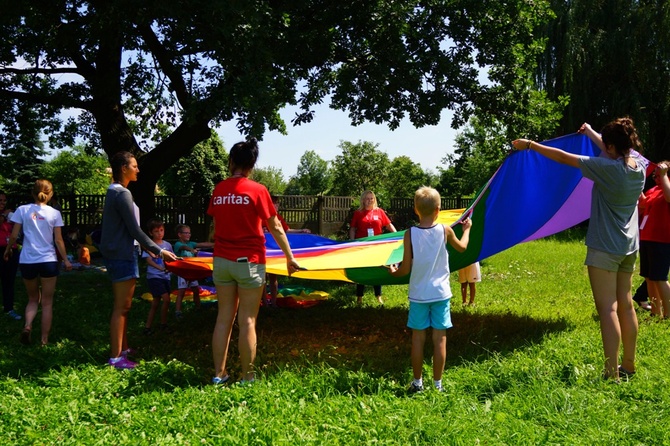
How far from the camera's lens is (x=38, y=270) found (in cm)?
510

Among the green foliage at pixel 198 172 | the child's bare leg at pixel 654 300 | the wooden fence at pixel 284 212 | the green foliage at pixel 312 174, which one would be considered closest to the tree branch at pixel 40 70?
the wooden fence at pixel 284 212

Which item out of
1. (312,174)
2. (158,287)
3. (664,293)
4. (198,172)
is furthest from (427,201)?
(312,174)

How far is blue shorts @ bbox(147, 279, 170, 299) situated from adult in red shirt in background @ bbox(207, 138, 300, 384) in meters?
1.95

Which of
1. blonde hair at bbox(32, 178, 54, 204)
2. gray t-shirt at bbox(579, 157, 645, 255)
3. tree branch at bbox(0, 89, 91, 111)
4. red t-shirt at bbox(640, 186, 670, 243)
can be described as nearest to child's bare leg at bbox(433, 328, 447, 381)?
gray t-shirt at bbox(579, 157, 645, 255)

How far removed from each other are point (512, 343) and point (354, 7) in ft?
22.3

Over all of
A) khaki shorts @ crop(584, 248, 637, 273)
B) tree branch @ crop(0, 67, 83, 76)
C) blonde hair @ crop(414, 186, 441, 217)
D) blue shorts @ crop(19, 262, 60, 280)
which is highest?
tree branch @ crop(0, 67, 83, 76)

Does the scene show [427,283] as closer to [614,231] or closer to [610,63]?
[614,231]

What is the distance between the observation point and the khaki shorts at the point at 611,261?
387 centimetres

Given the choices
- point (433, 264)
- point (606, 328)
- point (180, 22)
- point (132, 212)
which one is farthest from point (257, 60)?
point (606, 328)

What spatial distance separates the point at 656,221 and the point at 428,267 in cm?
330

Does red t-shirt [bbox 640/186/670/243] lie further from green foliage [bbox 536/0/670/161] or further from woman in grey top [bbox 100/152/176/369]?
green foliage [bbox 536/0/670/161]

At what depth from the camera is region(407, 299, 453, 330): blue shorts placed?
3836 millimetres

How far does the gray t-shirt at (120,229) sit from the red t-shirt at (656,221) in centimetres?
486

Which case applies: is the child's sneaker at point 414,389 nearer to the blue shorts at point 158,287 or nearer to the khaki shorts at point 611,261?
the khaki shorts at point 611,261
